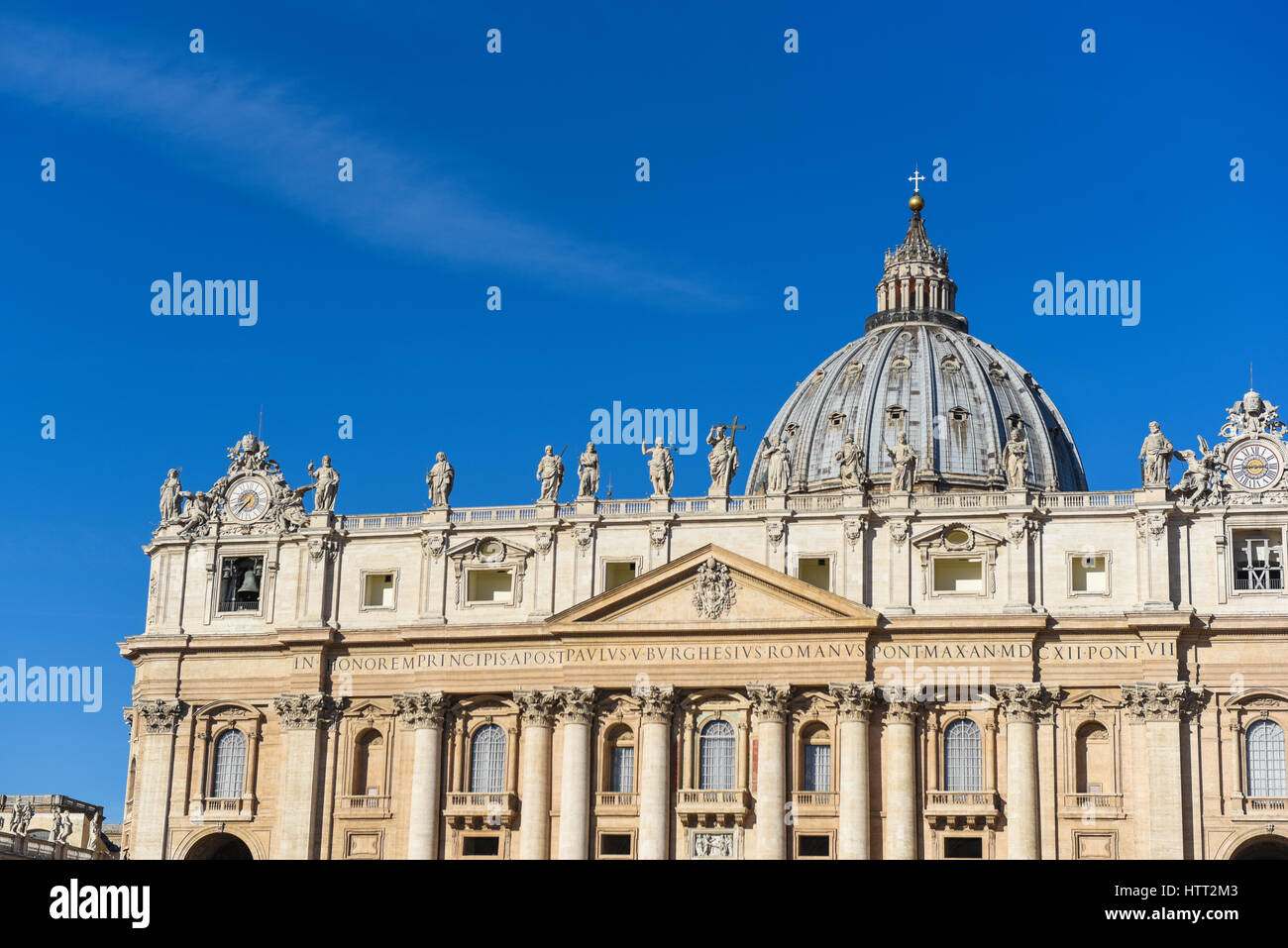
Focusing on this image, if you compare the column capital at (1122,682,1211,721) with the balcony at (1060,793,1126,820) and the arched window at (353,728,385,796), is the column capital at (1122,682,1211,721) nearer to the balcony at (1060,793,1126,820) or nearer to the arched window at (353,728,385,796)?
the balcony at (1060,793,1126,820)

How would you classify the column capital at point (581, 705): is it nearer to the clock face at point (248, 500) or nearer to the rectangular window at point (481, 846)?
the rectangular window at point (481, 846)

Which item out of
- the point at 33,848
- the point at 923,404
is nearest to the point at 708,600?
the point at 33,848

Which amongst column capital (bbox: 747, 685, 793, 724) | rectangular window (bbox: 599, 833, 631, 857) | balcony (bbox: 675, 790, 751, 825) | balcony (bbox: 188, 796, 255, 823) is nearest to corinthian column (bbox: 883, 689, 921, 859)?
column capital (bbox: 747, 685, 793, 724)

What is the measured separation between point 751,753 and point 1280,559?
22302 millimetres

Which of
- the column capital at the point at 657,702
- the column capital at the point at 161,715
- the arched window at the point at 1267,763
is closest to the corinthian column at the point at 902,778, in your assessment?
A: the column capital at the point at 657,702

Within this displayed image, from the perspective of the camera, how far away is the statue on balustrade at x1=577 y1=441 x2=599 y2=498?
90000mm

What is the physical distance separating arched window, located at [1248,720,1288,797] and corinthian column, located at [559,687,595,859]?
26003mm

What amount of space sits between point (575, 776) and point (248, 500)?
2012cm

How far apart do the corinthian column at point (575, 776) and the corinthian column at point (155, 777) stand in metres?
17.5

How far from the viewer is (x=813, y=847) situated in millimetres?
84000

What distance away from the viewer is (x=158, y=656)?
93062mm

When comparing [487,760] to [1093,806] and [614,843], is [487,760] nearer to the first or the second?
[614,843]

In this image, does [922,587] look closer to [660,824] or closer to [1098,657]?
[1098,657]
